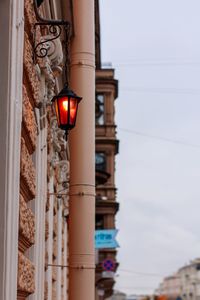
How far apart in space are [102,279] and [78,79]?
32.5 metres

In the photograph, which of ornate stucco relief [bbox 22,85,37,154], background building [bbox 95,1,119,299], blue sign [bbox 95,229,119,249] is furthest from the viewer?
background building [bbox 95,1,119,299]

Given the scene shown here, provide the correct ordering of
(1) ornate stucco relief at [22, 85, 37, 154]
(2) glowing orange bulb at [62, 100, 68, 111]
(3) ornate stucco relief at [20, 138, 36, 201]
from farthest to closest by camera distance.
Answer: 1. (2) glowing orange bulb at [62, 100, 68, 111]
2. (1) ornate stucco relief at [22, 85, 37, 154]
3. (3) ornate stucco relief at [20, 138, 36, 201]

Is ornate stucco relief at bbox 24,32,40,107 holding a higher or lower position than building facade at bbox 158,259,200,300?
lower

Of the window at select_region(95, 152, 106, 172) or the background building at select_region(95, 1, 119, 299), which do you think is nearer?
the background building at select_region(95, 1, 119, 299)

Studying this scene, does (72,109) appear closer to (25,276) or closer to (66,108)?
(66,108)

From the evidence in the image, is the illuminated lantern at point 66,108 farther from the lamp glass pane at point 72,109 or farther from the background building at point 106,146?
the background building at point 106,146

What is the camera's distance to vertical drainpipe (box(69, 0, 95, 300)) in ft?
25.3

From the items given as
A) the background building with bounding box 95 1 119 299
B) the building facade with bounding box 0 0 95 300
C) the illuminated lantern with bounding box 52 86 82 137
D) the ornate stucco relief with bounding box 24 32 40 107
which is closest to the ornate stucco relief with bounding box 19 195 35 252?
the building facade with bounding box 0 0 95 300

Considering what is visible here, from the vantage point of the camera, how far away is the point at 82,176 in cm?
795

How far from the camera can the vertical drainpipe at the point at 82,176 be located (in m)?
7.73

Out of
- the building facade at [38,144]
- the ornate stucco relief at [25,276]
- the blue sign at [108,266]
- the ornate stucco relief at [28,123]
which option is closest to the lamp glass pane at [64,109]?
the building facade at [38,144]

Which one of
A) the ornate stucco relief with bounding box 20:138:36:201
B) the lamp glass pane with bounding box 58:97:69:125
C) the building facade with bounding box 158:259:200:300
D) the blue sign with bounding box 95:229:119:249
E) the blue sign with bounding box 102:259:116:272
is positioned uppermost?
the building facade with bounding box 158:259:200:300

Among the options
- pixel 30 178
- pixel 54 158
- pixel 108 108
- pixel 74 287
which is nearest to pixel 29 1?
pixel 30 178

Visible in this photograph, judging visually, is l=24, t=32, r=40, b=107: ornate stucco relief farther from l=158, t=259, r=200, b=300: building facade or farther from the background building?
l=158, t=259, r=200, b=300: building facade
